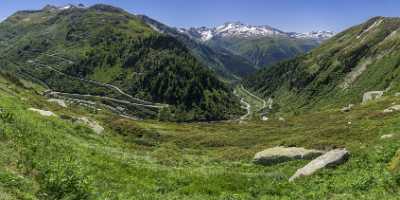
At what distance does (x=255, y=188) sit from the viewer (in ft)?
105

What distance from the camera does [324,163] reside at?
36938mm

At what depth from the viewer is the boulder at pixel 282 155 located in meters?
47.5

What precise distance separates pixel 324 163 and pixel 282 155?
11.5 m

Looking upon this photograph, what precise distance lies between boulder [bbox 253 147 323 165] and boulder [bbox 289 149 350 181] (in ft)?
27.6

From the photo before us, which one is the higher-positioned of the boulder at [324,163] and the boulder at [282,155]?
the boulder at [324,163]

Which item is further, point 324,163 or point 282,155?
point 282,155

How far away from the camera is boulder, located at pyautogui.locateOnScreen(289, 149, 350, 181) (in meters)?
36.2

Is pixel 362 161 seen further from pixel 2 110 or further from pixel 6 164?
pixel 2 110

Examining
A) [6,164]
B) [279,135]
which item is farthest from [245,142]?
[6,164]

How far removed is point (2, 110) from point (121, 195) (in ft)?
52.8

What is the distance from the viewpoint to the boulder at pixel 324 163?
36188mm

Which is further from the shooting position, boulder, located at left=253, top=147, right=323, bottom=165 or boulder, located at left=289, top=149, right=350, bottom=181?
boulder, located at left=253, top=147, right=323, bottom=165

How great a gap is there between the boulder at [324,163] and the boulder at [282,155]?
27.6ft

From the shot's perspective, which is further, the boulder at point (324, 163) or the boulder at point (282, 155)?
the boulder at point (282, 155)
